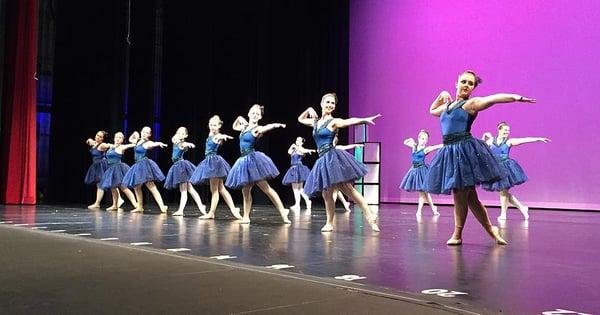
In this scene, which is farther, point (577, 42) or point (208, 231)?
point (577, 42)

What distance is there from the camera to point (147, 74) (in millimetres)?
11758

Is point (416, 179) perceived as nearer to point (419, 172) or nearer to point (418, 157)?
point (419, 172)

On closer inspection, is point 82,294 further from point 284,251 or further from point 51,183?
point 51,183

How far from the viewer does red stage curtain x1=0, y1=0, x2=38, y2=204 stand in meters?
9.97

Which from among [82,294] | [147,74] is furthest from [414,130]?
[82,294]

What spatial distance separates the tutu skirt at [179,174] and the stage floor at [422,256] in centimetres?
187

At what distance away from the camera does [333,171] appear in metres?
4.78

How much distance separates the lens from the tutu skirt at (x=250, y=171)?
18.7 ft

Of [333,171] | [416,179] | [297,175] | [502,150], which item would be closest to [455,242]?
[333,171]

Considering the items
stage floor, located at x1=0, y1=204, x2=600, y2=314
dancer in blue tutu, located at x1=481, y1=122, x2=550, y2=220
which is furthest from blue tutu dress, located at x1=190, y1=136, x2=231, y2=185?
dancer in blue tutu, located at x1=481, y1=122, x2=550, y2=220

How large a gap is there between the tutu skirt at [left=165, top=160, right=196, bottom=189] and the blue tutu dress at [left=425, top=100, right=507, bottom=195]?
446 cm

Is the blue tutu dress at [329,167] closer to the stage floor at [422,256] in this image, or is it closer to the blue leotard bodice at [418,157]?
the stage floor at [422,256]

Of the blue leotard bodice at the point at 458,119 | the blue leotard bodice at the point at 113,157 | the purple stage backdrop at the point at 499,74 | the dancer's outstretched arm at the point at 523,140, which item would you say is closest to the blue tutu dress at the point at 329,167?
the blue leotard bodice at the point at 458,119

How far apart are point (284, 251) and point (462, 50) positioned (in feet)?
27.9
